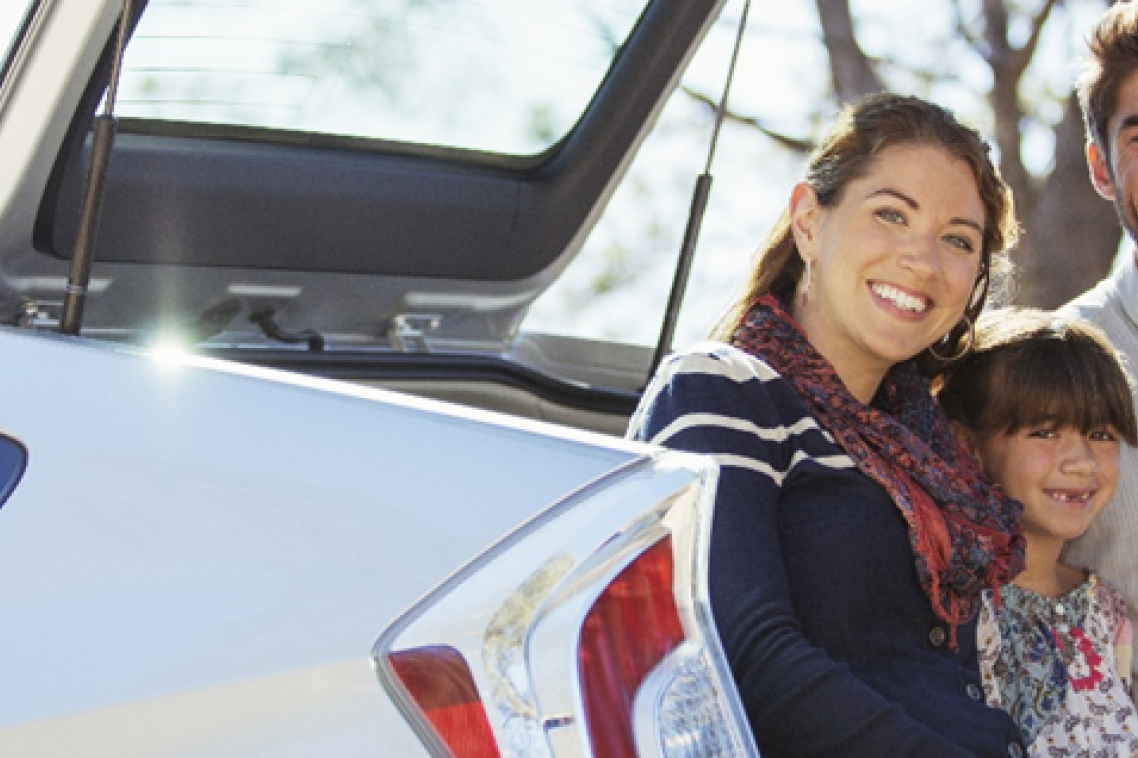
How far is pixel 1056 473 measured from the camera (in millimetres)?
2961

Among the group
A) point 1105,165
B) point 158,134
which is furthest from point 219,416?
point 1105,165

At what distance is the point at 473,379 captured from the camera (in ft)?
9.70

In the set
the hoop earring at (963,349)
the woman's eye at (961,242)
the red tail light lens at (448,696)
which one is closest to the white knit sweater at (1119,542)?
the hoop earring at (963,349)

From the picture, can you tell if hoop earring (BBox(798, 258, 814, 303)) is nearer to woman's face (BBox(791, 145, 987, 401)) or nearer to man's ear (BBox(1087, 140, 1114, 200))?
woman's face (BBox(791, 145, 987, 401))

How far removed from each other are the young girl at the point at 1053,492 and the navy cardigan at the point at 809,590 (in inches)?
16.1

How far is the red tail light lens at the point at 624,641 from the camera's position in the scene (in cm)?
138

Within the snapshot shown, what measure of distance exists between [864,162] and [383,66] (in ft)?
2.27

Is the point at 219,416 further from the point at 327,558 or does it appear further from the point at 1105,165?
the point at 1105,165

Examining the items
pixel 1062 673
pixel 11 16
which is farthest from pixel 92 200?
pixel 1062 673

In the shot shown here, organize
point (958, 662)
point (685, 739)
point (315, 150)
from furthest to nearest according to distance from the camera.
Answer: point (315, 150) < point (958, 662) < point (685, 739)

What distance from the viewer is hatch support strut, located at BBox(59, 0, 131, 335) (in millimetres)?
1961

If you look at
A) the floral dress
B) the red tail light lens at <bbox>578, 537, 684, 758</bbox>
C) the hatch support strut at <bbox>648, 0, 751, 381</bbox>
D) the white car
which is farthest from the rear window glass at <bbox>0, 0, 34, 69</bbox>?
the floral dress

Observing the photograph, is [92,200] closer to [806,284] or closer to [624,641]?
[624,641]

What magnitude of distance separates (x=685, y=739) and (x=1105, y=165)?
7.39 feet
